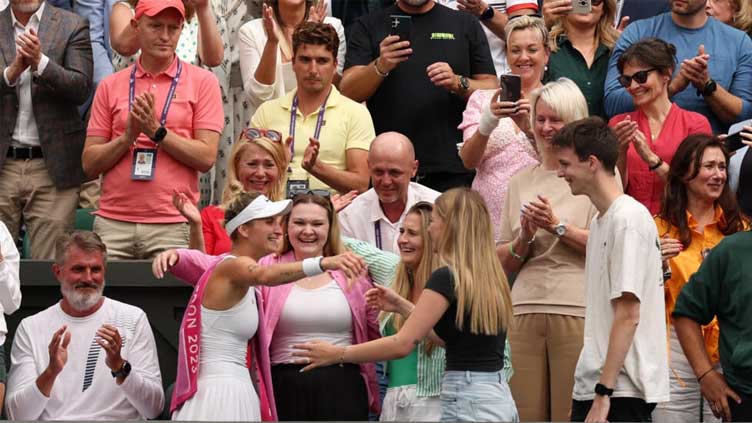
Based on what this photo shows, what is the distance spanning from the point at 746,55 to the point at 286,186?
3013 mm

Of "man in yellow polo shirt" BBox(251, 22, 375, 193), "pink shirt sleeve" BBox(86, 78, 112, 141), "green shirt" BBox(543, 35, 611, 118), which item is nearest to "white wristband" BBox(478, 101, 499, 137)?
"man in yellow polo shirt" BBox(251, 22, 375, 193)

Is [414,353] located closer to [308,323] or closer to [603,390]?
[308,323]

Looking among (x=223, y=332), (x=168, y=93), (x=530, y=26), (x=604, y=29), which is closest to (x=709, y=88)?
(x=604, y=29)

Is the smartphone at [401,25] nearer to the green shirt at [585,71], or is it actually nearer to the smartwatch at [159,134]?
the green shirt at [585,71]

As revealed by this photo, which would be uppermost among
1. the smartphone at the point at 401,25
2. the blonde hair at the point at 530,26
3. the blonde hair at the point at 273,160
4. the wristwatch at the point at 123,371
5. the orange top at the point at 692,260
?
the smartphone at the point at 401,25

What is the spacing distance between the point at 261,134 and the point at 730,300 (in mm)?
3079

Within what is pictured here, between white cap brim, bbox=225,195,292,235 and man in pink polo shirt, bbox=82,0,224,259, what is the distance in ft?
5.78

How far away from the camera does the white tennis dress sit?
7.89m

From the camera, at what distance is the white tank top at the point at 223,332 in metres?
7.93

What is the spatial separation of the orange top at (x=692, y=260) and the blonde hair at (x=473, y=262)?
1466 millimetres

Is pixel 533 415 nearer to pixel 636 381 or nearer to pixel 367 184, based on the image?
pixel 636 381

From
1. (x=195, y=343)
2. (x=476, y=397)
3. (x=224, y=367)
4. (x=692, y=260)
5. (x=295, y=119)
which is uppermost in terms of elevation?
(x=295, y=119)

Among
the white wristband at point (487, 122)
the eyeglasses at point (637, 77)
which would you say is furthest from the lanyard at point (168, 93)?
the eyeglasses at point (637, 77)

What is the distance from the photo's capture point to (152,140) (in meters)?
9.73
